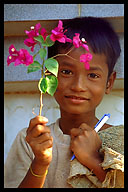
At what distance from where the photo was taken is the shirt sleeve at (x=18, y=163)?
174 cm

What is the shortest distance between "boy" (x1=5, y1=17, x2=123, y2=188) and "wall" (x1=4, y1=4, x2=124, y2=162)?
0.12 meters

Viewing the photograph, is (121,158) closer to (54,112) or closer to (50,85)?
(50,85)

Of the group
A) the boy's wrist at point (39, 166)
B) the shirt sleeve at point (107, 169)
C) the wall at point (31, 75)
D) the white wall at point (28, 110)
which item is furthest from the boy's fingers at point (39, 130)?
the white wall at point (28, 110)

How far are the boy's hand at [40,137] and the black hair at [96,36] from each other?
1.58ft

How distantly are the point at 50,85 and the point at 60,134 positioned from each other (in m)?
0.52

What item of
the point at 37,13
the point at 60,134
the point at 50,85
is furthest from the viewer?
the point at 37,13

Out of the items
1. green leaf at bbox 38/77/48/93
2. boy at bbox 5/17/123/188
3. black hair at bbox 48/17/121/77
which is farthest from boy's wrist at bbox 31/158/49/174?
black hair at bbox 48/17/121/77

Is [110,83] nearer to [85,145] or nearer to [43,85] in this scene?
[85,145]

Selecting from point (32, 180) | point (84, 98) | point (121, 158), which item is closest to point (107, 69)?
point (84, 98)

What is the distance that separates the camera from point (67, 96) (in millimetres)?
1604

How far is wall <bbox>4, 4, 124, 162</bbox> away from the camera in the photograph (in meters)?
1.92

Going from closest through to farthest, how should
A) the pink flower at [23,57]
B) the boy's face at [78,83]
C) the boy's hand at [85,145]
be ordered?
the pink flower at [23,57] < the boy's hand at [85,145] < the boy's face at [78,83]

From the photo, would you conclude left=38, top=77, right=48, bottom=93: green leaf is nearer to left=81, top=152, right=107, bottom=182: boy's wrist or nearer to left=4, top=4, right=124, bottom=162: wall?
left=81, top=152, right=107, bottom=182: boy's wrist

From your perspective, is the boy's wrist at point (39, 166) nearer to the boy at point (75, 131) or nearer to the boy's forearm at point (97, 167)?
the boy at point (75, 131)
